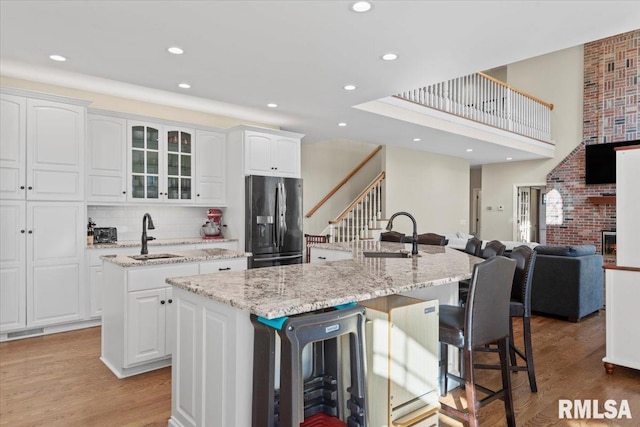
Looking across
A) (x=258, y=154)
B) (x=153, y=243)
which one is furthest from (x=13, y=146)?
(x=258, y=154)

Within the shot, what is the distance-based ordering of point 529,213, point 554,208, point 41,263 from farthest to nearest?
point 529,213
point 554,208
point 41,263

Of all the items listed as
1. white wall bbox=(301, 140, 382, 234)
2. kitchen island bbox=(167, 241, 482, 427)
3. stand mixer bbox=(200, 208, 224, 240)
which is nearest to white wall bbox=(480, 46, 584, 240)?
white wall bbox=(301, 140, 382, 234)

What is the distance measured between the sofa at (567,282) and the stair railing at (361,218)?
3163 mm

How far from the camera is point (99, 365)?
3232 mm

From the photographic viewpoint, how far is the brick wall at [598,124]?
27.5 ft

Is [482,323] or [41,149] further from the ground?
[41,149]

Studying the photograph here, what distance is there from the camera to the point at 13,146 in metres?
3.87

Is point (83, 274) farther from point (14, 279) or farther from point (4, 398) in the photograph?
point (4, 398)

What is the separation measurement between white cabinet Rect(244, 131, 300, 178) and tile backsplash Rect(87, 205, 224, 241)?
1.06 metres

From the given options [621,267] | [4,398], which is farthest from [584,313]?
[4,398]

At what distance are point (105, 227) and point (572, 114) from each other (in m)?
9.98

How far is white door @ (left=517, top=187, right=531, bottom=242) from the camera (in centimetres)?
1011

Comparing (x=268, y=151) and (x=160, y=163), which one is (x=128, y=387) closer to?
(x=160, y=163)

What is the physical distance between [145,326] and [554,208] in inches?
375
